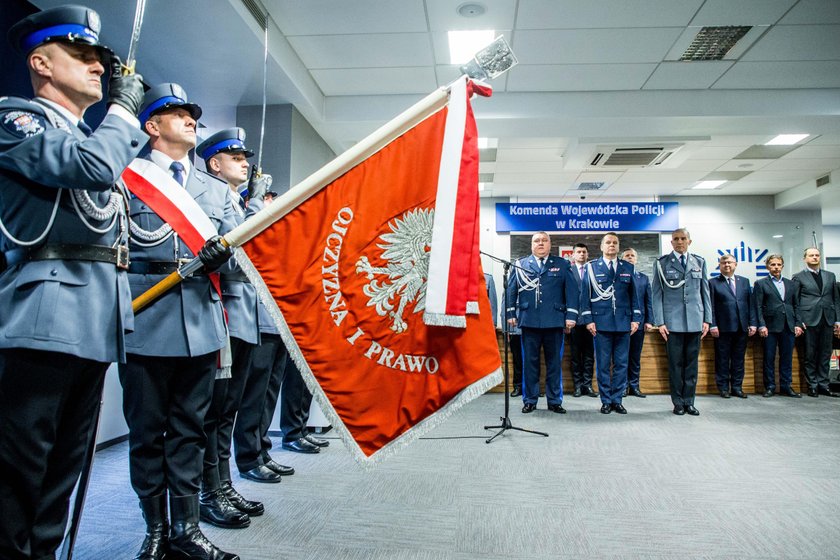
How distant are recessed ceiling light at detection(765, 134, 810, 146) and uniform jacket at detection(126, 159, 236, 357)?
19.9ft

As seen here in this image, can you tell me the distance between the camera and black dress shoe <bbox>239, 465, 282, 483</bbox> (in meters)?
2.40

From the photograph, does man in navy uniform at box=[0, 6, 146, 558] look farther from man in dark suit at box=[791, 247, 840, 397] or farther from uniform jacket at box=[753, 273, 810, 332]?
man in dark suit at box=[791, 247, 840, 397]

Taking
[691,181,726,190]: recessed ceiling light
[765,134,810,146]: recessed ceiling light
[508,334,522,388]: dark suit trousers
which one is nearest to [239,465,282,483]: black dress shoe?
[508,334,522,388]: dark suit trousers

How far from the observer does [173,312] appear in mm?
1511

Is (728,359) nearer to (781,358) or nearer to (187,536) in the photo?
(781,358)

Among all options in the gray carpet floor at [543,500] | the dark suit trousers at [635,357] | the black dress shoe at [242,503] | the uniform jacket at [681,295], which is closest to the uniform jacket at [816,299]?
the dark suit trousers at [635,357]

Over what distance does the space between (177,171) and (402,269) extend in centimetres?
86

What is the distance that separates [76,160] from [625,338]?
4.17 meters

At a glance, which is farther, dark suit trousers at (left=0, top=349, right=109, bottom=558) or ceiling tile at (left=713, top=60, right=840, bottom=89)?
ceiling tile at (left=713, top=60, right=840, bottom=89)

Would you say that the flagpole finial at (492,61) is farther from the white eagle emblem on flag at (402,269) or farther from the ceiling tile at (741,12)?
Answer: the ceiling tile at (741,12)

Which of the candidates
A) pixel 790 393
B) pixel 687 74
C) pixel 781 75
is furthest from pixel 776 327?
pixel 687 74

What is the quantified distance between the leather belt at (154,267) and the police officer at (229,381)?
0.39m

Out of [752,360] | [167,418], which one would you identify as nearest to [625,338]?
[752,360]

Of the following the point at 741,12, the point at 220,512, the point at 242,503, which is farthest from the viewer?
the point at 741,12
